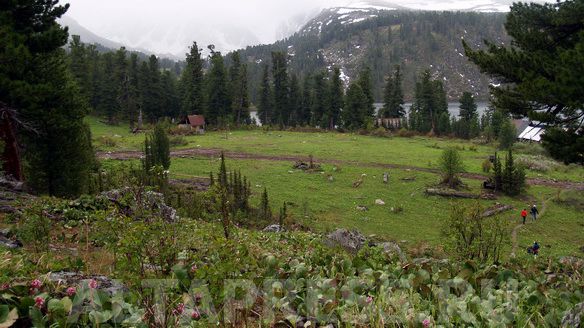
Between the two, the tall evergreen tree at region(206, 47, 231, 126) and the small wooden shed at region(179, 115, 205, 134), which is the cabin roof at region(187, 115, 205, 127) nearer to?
the small wooden shed at region(179, 115, 205, 134)

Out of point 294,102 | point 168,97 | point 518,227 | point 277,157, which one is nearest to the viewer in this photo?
point 518,227

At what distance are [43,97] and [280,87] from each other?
6275 cm

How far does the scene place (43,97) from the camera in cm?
1553

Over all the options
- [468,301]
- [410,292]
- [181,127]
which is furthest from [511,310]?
[181,127]

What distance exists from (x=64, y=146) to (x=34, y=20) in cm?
512

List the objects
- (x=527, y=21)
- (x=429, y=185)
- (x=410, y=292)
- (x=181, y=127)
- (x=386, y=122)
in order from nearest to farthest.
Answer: (x=410, y=292) → (x=527, y=21) → (x=429, y=185) → (x=181, y=127) → (x=386, y=122)

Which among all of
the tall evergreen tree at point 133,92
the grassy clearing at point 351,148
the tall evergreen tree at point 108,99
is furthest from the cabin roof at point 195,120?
the tall evergreen tree at point 108,99

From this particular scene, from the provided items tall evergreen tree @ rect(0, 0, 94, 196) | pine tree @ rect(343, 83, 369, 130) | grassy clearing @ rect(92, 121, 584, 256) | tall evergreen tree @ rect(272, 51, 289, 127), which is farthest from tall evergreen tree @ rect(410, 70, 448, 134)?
tall evergreen tree @ rect(0, 0, 94, 196)

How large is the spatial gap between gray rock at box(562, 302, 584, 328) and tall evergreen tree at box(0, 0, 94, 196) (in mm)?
16621

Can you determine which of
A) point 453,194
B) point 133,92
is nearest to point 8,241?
point 453,194

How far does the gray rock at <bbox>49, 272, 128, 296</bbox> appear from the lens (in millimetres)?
3617

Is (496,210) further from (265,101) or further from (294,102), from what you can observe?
(265,101)

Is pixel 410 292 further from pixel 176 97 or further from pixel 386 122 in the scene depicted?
pixel 176 97

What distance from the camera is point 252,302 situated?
342 centimetres
